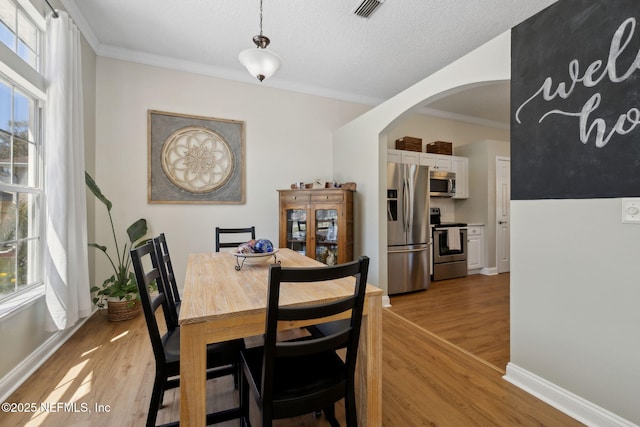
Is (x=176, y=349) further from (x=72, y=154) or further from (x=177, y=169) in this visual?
(x=177, y=169)

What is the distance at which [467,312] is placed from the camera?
304 cm

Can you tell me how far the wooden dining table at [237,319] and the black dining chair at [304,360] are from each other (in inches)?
5.0

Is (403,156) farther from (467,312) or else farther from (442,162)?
(467,312)

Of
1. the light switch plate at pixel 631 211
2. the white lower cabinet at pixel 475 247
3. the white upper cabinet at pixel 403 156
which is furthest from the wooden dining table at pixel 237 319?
the white lower cabinet at pixel 475 247

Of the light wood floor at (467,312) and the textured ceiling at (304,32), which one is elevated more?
the textured ceiling at (304,32)

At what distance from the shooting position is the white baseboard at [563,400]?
1400 millimetres

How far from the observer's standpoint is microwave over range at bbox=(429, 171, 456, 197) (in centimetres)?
464

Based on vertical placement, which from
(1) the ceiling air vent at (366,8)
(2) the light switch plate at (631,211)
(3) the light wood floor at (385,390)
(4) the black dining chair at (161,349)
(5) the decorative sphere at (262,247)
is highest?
(1) the ceiling air vent at (366,8)

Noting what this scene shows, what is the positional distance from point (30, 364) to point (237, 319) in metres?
1.98

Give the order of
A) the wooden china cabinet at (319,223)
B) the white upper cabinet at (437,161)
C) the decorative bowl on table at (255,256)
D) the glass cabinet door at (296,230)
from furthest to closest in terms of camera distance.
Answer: the white upper cabinet at (437,161) → the glass cabinet door at (296,230) → the wooden china cabinet at (319,223) → the decorative bowl on table at (255,256)

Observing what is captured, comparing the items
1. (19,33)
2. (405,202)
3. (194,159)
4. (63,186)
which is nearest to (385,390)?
(405,202)

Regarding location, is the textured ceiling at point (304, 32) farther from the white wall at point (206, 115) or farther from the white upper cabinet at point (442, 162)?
the white upper cabinet at point (442, 162)

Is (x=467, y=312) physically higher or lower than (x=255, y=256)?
lower

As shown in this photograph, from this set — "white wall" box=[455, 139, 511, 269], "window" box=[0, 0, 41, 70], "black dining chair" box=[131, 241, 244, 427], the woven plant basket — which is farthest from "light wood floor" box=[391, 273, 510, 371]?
"window" box=[0, 0, 41, 70]
